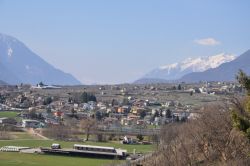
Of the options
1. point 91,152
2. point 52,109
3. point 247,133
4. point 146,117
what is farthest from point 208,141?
point 52,109

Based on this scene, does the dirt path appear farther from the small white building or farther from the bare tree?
the bare tree

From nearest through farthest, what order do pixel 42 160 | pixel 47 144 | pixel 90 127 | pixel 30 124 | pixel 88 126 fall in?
pixel 42 160
pixel 47 144
pixel 88 126
pixel 90 127
pixel 30 124

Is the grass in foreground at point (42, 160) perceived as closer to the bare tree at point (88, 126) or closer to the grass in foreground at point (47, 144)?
the grass in foreground at point (47, 144)

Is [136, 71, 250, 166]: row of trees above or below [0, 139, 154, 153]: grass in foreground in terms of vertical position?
above

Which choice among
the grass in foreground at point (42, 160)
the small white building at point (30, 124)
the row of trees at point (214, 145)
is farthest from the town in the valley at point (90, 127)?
the row of trees at point (214, 145)

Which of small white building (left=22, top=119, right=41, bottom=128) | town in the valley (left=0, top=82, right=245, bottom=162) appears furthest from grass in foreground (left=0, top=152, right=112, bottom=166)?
small white building (left=22, top=119, right=41, bottom=128)

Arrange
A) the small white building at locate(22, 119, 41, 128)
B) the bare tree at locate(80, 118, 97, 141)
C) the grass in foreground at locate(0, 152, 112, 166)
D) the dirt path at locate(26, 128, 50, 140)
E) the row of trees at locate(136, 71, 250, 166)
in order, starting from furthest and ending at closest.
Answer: the small white building at locate(22, 119, 41, 128)
the bare tree at locate(80, 118, 97, 141)
the dirt path at locate(26, 128, 50, 140)
the grass in foreground at locate(0, 152, 112, 166)
the row of trees at locate(136, 71, 250, 166)

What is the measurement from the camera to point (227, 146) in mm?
30234

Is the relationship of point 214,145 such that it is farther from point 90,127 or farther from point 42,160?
point 90,127

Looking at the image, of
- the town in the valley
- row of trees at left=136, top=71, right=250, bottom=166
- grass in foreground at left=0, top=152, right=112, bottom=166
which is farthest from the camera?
the town in the valley

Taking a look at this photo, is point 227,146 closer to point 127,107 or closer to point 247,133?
point 247,133

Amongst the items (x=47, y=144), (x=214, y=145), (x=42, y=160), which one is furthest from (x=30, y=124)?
(x=214, y=145)

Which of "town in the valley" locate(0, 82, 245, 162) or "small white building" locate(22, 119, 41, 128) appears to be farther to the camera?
"small white building" locate(22, 119, 41, 128)

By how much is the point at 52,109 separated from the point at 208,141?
268 ft
